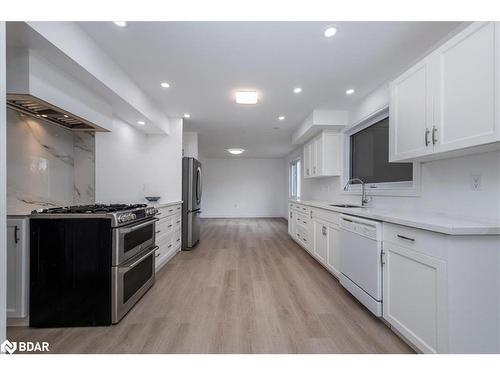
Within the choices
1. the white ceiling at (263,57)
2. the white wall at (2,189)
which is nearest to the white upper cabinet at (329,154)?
the white ceiling at (263,57)

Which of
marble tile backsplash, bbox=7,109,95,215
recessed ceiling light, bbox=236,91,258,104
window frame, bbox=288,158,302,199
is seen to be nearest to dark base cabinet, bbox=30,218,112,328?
marble tile backsplash, bbox=7,109,95,215

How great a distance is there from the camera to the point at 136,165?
3.82m

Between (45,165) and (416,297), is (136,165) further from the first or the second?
(416,297)

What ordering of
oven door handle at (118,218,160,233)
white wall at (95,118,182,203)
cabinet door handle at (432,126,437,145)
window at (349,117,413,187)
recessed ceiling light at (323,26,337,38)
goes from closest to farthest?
cabinet door handle at (432,126,437,145) → recessed ceiling light at (323,26,337,38) → oven door handle at (118,218,160,233) → window at (349,117,413,187) → white wall at (95,118,182,203)

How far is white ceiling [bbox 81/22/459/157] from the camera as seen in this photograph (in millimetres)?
1815

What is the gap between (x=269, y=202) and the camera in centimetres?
915

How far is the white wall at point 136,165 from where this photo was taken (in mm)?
3090

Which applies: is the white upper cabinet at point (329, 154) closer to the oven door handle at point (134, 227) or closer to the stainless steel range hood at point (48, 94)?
the oven door handle at point (134, 227)

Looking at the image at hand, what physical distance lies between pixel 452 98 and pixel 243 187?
7739 mm

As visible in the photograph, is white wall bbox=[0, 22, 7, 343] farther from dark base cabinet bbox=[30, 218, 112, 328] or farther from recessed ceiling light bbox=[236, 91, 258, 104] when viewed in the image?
recessed ceiling light bbox=[236, 91, 258, 104]

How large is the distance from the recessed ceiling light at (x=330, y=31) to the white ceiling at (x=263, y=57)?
0.11 feet

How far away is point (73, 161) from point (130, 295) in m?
1.89

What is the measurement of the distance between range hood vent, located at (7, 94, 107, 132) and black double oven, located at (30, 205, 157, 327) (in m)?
0.87

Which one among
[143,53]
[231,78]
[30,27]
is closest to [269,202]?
[231,78]
